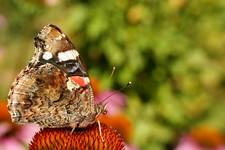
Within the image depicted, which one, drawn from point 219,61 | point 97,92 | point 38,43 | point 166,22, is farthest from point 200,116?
point 38,43

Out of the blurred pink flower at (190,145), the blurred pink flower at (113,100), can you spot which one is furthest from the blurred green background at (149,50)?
the blurred pink flower at (190,145)

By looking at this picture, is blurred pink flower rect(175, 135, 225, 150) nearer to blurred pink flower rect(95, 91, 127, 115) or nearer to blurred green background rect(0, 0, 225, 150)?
blurred green background rect(0, 0, 225, 150)

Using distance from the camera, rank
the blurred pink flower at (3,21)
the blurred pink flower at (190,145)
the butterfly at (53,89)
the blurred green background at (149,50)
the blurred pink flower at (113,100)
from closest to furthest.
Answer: the butterfly at (53,89)
the blurred pink flower at (113,100)
the blurred pink flower at (190,145)
the blurred green background at (149,50)
the blurred pink flower at (3,21)

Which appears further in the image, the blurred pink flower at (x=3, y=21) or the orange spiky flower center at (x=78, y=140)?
the blurred pink flower at (x=3, y=21)

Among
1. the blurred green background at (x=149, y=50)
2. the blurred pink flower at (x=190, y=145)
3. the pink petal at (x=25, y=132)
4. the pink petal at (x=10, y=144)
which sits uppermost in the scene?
the blurred green background at (x=149, y=50)

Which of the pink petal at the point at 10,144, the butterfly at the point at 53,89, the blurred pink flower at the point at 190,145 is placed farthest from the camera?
the blurred pink flower at the point at 190,145

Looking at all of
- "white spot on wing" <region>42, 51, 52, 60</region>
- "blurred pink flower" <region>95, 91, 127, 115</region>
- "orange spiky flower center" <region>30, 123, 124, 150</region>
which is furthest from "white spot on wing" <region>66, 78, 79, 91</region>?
"blurred pink flower" <region>95, 91, 127, 115</region>

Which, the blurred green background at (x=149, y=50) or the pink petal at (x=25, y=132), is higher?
the blurred green background at (x=149, y=50)

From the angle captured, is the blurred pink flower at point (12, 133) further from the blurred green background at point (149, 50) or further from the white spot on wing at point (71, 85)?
the white spot on wing at point (71, 85)
